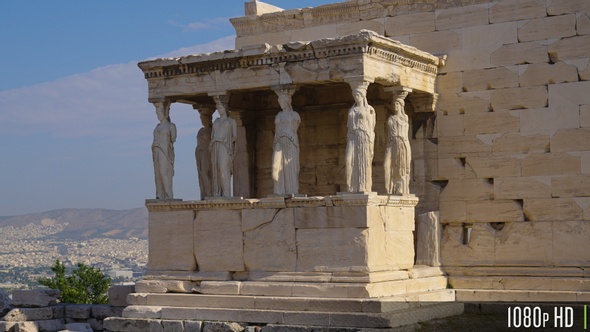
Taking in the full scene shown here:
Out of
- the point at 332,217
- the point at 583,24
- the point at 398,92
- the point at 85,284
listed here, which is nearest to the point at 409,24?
the point at 398,92

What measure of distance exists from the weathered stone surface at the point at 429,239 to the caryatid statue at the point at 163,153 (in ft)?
12.1

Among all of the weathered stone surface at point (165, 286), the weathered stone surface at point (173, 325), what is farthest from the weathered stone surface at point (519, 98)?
the weathered stone surface at point (173, 325)

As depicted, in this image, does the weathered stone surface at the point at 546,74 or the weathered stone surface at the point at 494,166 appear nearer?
the weathered stone surface at the point at 546,74

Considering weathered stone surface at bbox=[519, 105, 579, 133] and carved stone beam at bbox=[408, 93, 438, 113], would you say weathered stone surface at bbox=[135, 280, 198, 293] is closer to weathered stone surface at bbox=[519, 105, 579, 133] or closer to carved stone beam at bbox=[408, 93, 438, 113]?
carved stone beam at bbox=[408, 93, 438, 113]

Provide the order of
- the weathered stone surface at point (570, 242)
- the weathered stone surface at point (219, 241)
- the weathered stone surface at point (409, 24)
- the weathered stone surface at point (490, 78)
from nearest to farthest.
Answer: the weathered stone surface at point (570, 242) → the weathered stone surface at point (219, 241) → the weathered stone surface at point (490, 78) → the weathered stone surface at point (409, 24)

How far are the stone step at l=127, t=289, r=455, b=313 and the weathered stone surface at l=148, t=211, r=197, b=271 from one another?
49 centimetres

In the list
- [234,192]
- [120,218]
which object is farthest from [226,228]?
[120,218]

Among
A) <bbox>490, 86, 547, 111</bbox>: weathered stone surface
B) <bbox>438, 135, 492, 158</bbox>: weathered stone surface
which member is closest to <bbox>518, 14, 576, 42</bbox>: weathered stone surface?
<bbox>490, 86, 547, 111</bbox>: weathered stone surface

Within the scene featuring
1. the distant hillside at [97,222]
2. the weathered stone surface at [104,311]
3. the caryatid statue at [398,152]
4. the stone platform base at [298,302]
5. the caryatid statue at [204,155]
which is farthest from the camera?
the distant hillside at [97,222]

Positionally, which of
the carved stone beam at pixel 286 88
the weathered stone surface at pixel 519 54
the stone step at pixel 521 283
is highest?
the weathered stone surface at pixel 519 54

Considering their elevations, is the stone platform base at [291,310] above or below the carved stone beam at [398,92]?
below

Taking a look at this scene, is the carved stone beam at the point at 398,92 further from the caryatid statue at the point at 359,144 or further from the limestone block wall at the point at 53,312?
the limestone block wall at the point at 53,312

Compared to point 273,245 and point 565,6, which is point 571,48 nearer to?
point 565,6

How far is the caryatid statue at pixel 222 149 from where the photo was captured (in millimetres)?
17578
